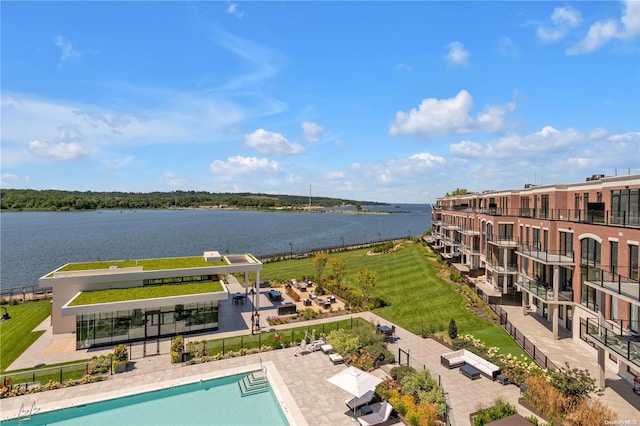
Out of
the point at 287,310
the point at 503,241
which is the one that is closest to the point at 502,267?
the point at 503,241

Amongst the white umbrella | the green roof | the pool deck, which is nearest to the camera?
the white umbrella

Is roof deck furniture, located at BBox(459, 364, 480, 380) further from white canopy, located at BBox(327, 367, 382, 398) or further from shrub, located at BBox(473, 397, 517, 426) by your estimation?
white canopy, located at BBox(327, 367, 382, 398)

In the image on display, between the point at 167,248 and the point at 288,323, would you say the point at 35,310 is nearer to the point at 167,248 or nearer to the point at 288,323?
the point at 288,323

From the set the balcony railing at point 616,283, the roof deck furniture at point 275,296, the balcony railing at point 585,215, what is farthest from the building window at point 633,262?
the roof deck furniture at point 275,296

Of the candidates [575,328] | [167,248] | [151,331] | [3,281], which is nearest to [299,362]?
[151,331]

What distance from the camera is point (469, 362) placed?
21203 mm

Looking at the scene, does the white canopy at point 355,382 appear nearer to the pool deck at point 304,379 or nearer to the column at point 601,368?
the pool deck at point 304,379

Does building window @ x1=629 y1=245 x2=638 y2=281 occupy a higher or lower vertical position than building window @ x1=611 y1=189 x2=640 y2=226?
lower

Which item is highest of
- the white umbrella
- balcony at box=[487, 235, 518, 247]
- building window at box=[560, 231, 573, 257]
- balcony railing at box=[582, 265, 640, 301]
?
building window at box=[560, 231, 573, 257]

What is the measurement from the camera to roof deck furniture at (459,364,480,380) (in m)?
19.7

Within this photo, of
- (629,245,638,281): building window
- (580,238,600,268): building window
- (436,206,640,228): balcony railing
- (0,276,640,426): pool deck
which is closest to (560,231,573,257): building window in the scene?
(436,206,640,228): balcony railing

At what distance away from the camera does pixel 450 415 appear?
16156 millimetres

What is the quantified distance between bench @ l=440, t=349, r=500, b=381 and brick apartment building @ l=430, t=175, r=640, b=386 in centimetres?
525

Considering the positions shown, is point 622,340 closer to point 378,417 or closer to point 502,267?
point 378,417
